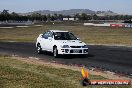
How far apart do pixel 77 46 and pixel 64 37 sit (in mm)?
1505

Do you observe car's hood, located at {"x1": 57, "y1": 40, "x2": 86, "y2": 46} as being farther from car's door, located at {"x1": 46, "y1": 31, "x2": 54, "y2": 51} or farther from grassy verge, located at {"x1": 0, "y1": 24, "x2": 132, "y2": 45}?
grassy verge, located at {"x1": 0, "y1": 24, "x2": 132, "y2": 45}

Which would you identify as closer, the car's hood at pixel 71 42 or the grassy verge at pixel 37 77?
the grassy verge at pixel 37 77

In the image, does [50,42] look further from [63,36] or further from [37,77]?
[37,77]

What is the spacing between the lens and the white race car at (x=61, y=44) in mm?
21484

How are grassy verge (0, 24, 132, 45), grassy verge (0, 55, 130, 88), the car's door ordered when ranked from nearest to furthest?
grassy verge (0, 55, 130, 88) < the car's door < grassy verge (0, 24, 132, 45)

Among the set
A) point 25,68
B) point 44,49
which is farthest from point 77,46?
Answer: point 25,68

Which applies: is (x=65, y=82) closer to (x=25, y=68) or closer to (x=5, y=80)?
(x=5, y=80)

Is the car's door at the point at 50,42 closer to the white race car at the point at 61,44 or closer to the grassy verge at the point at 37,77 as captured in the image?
the white race car at the point at 61,44

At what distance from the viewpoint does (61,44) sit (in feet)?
71.2

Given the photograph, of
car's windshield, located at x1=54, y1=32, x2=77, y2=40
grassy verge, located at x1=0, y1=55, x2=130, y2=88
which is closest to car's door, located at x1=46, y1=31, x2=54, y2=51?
car's windshield, located at x1=54, y1=32, x2=77, y2=40

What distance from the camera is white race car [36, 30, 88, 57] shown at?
70.5ft

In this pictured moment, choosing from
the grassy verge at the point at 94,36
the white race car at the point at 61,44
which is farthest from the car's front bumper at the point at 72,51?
the grassy verge at the point at 94,36

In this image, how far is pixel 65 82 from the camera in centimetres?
1196

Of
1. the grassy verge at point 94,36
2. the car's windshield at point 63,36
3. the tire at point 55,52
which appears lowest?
the grassy verge at point 94,36
